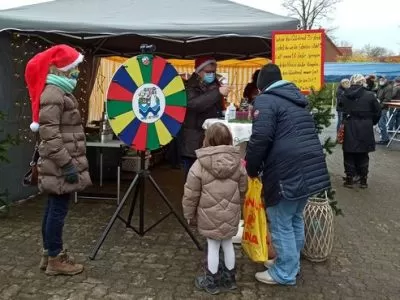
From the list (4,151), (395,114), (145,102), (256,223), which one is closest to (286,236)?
(256,223)

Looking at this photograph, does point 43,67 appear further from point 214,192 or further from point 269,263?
point 269,263

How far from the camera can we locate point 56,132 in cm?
347

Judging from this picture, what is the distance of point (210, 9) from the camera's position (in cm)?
594

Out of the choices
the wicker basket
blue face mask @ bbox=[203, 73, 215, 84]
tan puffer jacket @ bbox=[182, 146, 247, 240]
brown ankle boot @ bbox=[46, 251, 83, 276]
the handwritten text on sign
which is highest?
the handwritten text on sign

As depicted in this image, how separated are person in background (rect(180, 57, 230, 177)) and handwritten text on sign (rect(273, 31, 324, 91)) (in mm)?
725

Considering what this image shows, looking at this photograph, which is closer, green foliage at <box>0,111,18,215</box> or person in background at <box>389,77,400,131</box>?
green foliage at <box>0,111,18,215</box>

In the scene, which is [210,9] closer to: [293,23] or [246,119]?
[293,23]

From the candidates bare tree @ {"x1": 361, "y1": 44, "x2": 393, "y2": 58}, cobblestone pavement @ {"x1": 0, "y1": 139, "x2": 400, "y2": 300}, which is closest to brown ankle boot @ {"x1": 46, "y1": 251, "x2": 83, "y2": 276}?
cobblestone pavement @ {"x1": 0, "y1": 139, "x2": 400, "y2": 300}

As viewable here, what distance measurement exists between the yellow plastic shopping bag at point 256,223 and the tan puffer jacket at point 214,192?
1.20 feet

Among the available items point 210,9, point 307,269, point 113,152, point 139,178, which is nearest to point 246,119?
point 139,178

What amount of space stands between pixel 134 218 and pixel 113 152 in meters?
2.03

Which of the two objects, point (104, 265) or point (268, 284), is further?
point (104, 265)

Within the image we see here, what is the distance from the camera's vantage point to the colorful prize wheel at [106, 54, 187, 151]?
4.17 metres

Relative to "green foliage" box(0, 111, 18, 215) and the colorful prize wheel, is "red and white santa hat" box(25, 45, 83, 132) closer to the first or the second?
the colorful prize wheel
